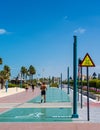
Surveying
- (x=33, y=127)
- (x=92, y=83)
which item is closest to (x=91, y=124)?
(x=33, y=127)

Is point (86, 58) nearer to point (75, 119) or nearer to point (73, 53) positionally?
point (73, 53)

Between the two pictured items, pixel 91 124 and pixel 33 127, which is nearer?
pixel 33 127

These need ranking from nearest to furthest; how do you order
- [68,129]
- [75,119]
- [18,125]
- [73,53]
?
1. [68,129]
2. [18,125]
3. [75,119]
4. [73,53]

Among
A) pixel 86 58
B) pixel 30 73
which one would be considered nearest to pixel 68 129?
pixel 86 58

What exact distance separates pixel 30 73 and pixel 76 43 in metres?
153

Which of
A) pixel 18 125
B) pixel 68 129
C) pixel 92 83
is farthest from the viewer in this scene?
pixel 92 83

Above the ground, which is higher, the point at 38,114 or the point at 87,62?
the point at 87,62

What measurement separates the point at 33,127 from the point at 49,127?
583mm

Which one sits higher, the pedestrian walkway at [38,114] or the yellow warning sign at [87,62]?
the yellow warning sign at [87,62]

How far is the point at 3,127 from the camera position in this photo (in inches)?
561

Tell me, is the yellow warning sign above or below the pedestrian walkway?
above

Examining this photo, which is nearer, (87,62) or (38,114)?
(87,62)

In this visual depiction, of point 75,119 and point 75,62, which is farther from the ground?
point 75,62

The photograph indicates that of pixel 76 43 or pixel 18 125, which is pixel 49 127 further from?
pixel 76 43
